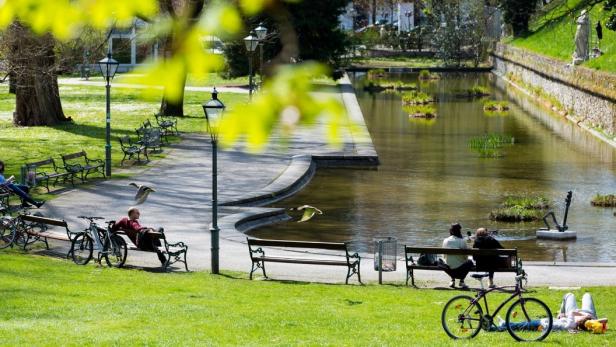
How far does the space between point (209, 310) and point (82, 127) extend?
93.3ft

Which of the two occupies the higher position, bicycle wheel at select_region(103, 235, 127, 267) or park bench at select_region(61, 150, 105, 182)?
park bench at select_region(61, 150, 105, 182)

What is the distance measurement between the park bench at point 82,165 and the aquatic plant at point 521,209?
9.36 metres

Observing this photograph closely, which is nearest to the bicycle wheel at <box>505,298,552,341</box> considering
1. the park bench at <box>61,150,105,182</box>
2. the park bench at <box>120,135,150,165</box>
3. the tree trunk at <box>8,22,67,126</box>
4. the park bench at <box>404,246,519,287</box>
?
the park bench at <box>404,246,519,287</box>

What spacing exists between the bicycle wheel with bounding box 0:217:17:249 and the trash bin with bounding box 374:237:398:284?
5814mm

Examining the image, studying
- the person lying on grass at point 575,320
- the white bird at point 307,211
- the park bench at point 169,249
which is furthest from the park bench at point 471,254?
the white bird at point 307,211

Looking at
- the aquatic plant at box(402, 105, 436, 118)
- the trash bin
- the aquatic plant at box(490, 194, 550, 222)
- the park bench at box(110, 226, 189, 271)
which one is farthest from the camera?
the aquatic plant at box(402, 105, 436, 118)

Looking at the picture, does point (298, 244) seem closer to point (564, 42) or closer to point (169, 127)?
point (169, 127)

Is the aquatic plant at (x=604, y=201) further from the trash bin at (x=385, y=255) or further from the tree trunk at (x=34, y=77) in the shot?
the tree trunk at (x=34, y=77)

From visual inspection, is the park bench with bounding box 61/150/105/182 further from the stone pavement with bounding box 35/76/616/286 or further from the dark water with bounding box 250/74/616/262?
the dark water with bounding box 250/74/616/262

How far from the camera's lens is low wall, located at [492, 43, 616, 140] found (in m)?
44.8

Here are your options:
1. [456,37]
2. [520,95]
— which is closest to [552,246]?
[520,95]

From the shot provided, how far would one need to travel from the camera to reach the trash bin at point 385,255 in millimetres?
17562

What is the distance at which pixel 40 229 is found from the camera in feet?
66.5

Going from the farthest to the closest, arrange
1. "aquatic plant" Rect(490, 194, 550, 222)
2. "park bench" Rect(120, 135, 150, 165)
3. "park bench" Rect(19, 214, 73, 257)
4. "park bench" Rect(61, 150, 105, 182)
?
"park bench" Rect(120, 135, 150, 165), "park bench" Rect(61, 150, 105, 182), "aquatic plant" Rect(490, 194, 550, 222), "park bench" Rect(19, 214, 73, 257)
